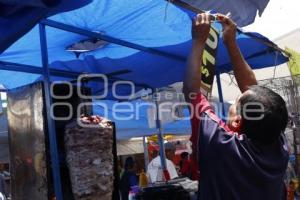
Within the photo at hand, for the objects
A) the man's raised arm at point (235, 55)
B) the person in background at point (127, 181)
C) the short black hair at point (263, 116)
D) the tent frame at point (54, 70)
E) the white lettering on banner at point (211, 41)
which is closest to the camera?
the short black hair at point (263, 116)

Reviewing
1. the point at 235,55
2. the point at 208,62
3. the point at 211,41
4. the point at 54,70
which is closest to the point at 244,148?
the point at 235,55

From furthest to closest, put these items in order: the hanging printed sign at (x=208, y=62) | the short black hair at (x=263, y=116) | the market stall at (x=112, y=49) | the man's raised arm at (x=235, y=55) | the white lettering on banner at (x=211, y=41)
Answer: the market stall at (x=112, y=49) < the white lettering on banner at (x=211, y=41) < the hanging printed sign at (x=208, y=62) < the man's raised arm at (x=235, y=55) < the short black hair at (x=263, y=116)

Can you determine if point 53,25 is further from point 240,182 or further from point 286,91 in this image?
point 286,91

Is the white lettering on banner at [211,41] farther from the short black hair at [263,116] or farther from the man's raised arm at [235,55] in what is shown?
the short black hair at [263,116]

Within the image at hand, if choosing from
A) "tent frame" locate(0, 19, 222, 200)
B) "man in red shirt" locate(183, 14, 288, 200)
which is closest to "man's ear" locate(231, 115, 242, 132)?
"man in red shirt" locate(183, 14, 288, 200)

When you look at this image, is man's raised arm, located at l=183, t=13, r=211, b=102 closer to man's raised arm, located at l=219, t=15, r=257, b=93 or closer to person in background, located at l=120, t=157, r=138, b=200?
man's raised arm, located at l=219, t=15, r=257, b=93

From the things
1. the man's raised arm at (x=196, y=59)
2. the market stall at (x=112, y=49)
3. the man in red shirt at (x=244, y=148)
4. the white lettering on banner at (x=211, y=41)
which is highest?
the market stall at (x=112, y=49)

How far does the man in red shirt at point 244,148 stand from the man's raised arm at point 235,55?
1.42 feet

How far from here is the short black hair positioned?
1513mm

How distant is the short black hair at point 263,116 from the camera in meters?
1.51

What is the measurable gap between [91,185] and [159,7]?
4.57 feet

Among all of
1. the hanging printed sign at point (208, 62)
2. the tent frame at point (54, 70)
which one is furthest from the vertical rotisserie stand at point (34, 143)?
the hanging printed sign at point (208, 62)

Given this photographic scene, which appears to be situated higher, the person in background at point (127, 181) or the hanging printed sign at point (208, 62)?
the hanging printed sign at point (208, 62)

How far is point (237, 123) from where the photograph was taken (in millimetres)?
1663
